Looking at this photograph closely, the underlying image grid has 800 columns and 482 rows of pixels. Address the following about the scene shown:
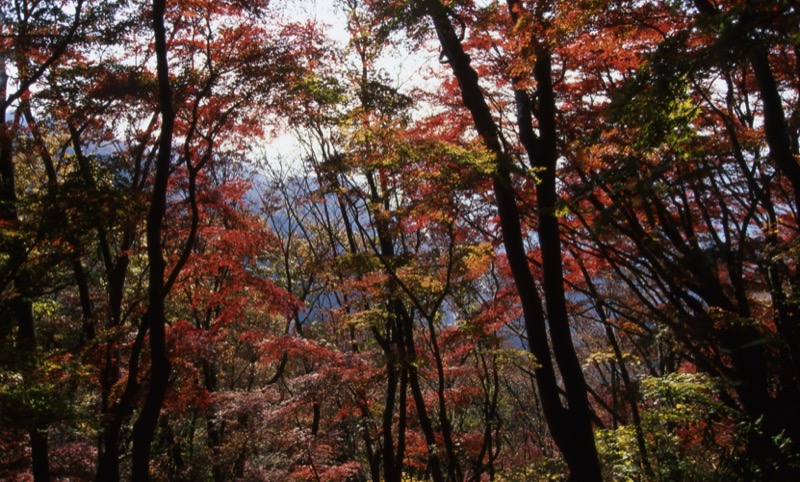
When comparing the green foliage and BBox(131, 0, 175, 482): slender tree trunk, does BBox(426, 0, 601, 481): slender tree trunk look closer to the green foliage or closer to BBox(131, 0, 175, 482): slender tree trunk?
the green foliage

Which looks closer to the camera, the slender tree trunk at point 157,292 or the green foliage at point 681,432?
the green foliage at point 681,432

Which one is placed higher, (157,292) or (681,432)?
(157,292)

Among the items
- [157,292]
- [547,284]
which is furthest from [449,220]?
[157,292]

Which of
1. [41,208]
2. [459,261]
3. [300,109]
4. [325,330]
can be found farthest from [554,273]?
[325,330]

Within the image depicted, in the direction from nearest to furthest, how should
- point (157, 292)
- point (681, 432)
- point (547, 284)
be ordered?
1. point (547, 284)
2. point (157, 292)
3. point (681, 432)

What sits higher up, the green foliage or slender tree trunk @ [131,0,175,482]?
slender tree trunk @ [131,0,175,482]

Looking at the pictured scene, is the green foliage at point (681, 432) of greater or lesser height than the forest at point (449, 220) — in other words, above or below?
below

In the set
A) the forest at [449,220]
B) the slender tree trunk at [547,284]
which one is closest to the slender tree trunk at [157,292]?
the forest at [449,220]

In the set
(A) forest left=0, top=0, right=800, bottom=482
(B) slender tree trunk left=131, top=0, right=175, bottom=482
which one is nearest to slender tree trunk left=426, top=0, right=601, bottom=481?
(A) forest left=0, top=0, right=800, bottom=482

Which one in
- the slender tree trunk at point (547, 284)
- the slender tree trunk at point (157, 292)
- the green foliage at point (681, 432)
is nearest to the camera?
the slender tree trunk at point (547, 284)

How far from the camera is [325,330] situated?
16.1m

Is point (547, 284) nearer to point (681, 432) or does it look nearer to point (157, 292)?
point (681, 432)

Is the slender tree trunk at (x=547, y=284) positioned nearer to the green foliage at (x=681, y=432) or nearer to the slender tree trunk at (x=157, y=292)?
the green foliage at (x=681, y=432)

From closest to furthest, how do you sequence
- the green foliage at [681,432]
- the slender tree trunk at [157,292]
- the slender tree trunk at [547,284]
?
the slender tree trunk at [547,284], the green foliage at [681,432], the slender tree trunk at [157,292]
